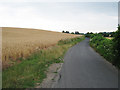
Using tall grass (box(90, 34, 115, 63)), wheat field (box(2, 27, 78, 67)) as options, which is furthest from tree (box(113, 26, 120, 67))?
wheat field (box(2, 27, 78, 67))

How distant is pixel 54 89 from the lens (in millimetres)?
4273

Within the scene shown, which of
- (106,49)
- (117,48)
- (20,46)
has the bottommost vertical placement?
(106,49)

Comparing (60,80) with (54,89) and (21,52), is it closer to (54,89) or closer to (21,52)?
(54,89)

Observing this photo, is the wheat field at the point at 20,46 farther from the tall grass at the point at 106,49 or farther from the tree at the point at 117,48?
the tree at the point at 117,48

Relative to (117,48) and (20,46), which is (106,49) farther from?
(20,46)

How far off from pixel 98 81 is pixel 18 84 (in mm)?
3623

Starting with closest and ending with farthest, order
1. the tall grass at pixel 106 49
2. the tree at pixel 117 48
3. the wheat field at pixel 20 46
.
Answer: the tree at pixel 117 48
the tall grass at pixel 106 49
the wheat field at pixel 20 46

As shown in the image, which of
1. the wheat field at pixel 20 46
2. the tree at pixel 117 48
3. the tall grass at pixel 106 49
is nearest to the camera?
the tree at pixel 117 48

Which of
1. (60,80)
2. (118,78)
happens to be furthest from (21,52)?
(118,78)

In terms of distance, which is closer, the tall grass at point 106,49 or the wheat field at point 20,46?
the tall grass at point 106,49

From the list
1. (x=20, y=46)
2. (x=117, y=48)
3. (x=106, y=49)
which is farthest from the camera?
(x=20, y=46)

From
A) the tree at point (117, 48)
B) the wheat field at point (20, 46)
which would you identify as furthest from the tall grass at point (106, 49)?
the wheat field at point (20, 46)

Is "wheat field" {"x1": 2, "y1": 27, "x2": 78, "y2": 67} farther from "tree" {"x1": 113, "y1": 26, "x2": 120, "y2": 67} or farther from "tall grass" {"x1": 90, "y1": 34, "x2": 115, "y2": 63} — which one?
"tree" {"x1": 113, "y1": 26, "x2": 120, "y2": 67}

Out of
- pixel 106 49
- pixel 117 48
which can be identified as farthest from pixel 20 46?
pixel 117 48
